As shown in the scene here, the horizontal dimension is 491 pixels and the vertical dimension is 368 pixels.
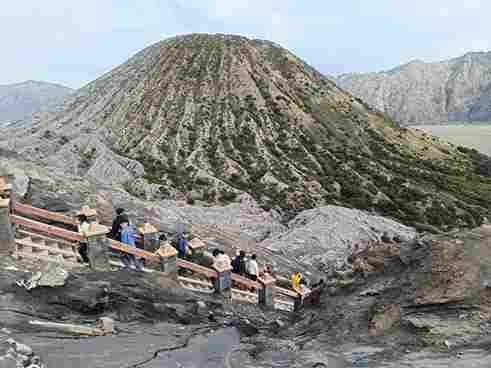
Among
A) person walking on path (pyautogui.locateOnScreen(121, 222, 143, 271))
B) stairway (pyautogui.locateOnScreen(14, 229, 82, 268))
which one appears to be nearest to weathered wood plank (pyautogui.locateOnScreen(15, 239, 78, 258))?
stairway (pyautogui.locateOnScreen(14, 229, 82, 268))

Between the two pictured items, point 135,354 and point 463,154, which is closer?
point 135,354

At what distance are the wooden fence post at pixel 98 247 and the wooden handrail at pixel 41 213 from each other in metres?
1.87

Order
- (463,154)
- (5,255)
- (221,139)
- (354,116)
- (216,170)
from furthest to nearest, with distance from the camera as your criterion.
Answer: (463,154) < (354,116) < (221,139) < (216,170) < (5,255)

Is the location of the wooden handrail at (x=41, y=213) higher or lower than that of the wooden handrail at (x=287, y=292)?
higher

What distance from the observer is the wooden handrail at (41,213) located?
474 inches

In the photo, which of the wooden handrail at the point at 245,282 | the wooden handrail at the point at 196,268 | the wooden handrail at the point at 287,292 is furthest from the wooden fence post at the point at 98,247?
the wooden handrail at the point at 287,292

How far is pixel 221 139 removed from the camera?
65.2 metres

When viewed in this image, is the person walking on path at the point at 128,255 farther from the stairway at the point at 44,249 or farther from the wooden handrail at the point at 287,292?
the wooden handrail at the point at 287,292

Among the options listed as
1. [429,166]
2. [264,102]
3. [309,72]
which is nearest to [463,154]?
[429,166]

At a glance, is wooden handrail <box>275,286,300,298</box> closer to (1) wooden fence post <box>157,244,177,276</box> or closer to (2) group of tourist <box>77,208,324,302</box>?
(2) group of tourist <box>77,208,324,302</box>

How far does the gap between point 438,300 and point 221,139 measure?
57.5 meters

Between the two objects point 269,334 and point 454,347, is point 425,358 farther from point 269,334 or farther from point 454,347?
point 269,334

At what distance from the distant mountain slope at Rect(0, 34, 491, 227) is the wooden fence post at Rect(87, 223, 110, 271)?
Answer: 3343 cm

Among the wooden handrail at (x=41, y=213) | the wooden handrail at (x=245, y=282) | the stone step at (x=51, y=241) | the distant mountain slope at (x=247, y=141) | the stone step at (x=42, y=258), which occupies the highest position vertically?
the distant mountain slope at (x=247, y=141)
